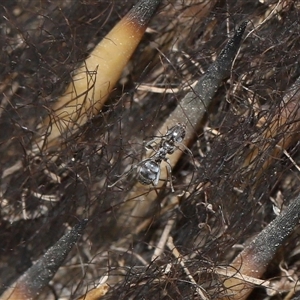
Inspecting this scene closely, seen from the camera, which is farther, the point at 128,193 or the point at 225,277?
the point at 128,193

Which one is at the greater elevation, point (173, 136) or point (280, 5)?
point (280, 5)

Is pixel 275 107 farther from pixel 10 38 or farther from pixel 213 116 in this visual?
pixel 10 38

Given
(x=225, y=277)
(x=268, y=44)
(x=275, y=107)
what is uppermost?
(x=268, y=44)

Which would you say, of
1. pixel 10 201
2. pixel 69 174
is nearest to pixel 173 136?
pixel 69 174
